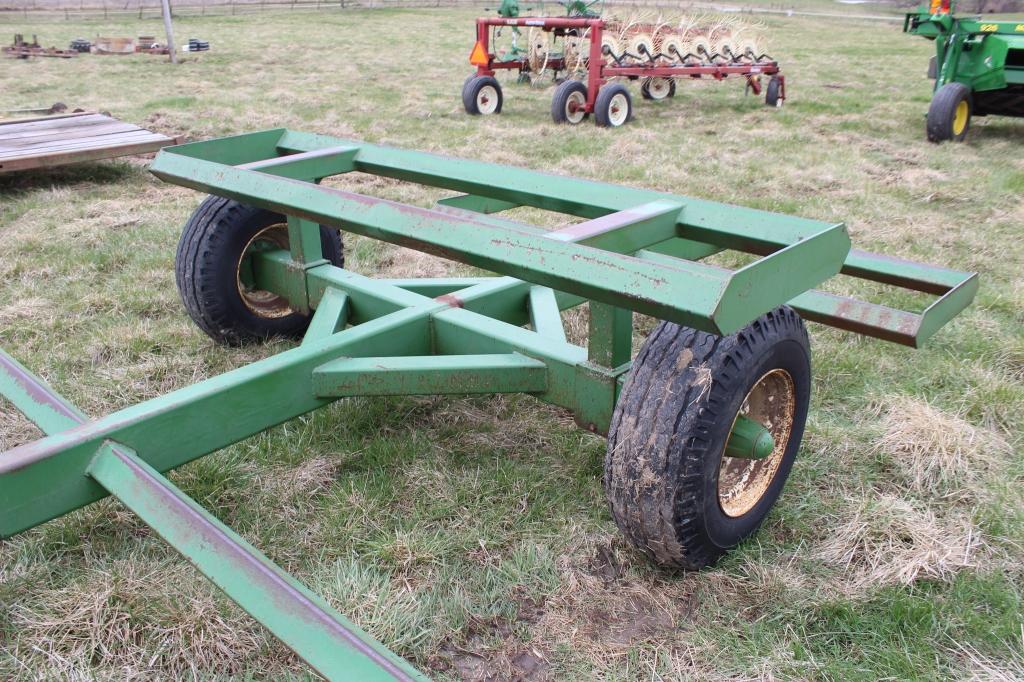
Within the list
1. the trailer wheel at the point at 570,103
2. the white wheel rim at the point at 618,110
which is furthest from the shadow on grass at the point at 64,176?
the white wheel rim at the point at 618,110

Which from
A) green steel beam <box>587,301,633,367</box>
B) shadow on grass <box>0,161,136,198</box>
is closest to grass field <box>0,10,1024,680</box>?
green steel beam <box>587,301,633,367</box>

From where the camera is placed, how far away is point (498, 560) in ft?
7.30

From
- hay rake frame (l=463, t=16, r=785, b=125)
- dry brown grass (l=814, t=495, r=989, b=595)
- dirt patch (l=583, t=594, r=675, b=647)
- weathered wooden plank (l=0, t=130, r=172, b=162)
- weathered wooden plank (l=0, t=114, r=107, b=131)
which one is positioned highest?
hay rake frame (l=463, t=16, r=785, b=125)

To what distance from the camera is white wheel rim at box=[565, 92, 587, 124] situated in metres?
8.85

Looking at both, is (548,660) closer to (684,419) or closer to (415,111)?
(684,419)

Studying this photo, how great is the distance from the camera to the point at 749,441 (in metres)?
2.05

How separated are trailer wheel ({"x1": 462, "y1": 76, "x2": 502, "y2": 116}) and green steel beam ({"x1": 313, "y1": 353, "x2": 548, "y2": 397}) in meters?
7.49

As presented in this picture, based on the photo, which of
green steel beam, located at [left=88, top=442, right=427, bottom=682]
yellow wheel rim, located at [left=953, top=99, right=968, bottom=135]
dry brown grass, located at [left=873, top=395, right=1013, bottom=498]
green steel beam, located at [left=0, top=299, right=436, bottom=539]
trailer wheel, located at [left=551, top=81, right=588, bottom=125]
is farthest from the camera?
trailer wheel, located at [left=551, top=81, right=588, bottom=125]

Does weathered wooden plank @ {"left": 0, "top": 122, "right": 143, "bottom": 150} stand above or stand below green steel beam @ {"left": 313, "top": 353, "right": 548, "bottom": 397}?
above

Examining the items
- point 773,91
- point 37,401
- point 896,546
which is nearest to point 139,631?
point 37,401

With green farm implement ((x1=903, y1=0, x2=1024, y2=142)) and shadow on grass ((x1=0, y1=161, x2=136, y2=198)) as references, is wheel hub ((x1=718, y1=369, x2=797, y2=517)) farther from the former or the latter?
green farm implement ((x1=903, y1=0, x2=1024, y2=142))

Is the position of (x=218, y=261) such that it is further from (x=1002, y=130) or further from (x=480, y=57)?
(x=1002, y=130)

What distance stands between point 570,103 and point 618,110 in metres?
0.53

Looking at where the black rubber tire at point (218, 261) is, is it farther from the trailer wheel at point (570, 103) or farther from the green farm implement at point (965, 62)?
the green farm implement at point (965, 62)
